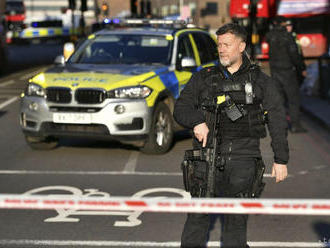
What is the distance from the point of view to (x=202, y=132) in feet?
14.4

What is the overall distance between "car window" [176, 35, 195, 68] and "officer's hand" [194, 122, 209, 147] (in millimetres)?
5751

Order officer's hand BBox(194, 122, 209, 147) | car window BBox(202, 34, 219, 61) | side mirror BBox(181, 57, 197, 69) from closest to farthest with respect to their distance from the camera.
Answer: officer's hand BBox(194, 122, 209, 147) < side mirror BBox(181, 57, 197, 69) < car window BBox(202, 34, 219, 61)

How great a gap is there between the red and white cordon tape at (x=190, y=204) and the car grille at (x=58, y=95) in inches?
227

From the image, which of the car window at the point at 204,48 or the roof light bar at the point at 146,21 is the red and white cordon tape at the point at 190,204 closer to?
the car window at the point at 204,48

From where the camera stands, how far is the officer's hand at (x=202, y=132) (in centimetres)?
438

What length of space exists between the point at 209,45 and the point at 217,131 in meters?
7.10

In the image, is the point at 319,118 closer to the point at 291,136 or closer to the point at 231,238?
the point at 291,136

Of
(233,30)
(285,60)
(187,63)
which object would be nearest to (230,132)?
(233,30)

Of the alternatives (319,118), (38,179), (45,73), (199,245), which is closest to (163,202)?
(199,245)

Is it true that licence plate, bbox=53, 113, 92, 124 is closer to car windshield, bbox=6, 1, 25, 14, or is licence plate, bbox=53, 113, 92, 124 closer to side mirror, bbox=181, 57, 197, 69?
side mirror, bbox=181, 57, 197, 69

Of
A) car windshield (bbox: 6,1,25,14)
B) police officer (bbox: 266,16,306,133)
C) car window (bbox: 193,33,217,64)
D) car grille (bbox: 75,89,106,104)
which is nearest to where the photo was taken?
car grille (bbox: 75,89,106,104)

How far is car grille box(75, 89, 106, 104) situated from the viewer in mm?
9039

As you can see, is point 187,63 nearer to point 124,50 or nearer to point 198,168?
point 124,50

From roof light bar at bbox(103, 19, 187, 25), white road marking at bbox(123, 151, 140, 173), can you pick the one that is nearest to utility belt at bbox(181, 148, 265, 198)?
white road marking at bbox(123, 151, 140, 173)
